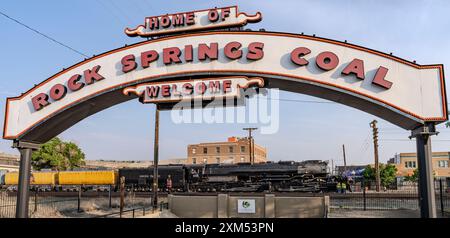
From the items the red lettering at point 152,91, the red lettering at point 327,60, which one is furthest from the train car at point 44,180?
the red lettering at point 327,60

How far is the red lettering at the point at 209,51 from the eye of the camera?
40.1 ft

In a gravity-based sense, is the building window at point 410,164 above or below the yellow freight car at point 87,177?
above

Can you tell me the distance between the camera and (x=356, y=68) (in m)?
10.9

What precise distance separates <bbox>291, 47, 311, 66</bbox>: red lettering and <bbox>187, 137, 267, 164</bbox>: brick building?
273 feet

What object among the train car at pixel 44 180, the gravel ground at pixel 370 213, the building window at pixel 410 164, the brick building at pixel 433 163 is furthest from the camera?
the building window at pixel 410 164

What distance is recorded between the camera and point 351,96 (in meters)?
11.0

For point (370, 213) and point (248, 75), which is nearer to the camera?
point (248, 75)

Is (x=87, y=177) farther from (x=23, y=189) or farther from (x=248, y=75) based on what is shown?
(x=248, y=75)

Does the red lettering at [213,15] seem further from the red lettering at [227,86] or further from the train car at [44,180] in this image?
the train car at [44,180]

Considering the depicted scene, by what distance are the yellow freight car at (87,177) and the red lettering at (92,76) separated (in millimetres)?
36951

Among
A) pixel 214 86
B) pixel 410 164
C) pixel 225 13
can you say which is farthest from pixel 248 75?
pixel 410 164

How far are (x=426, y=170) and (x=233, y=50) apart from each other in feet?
23.3

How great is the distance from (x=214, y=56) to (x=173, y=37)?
185 cm

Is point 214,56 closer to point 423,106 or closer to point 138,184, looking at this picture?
point 423,106
